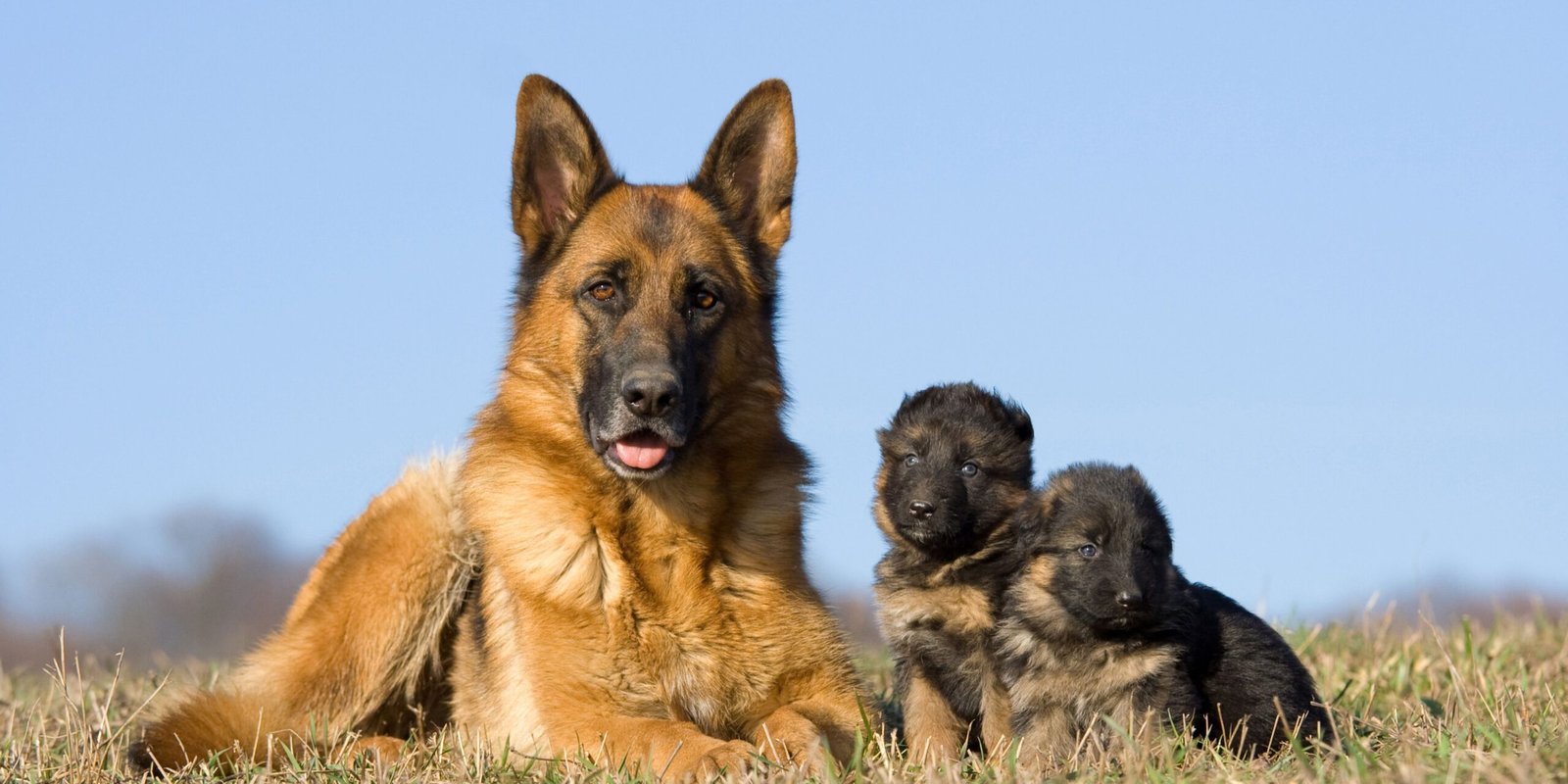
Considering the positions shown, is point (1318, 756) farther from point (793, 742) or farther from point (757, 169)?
point (757, 169)

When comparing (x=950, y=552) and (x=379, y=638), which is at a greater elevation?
(x=950, y=552)

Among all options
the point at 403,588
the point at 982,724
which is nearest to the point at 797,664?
the point at 982,724

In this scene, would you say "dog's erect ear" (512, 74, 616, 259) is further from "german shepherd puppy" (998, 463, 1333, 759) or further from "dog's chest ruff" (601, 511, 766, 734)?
"german shepherd puppy" (998, 463, 1333, 759)

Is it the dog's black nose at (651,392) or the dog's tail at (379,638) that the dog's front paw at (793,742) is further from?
the dog's tail at (379,638)

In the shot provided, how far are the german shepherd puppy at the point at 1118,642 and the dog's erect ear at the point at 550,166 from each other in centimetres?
246

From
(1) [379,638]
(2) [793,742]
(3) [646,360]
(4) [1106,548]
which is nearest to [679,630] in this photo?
(2) [793,742]

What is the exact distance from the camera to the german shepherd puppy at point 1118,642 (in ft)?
17.7

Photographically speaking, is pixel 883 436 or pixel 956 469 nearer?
pixel 956 469

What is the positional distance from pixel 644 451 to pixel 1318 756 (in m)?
2.73

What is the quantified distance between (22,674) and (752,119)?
23.0 feet

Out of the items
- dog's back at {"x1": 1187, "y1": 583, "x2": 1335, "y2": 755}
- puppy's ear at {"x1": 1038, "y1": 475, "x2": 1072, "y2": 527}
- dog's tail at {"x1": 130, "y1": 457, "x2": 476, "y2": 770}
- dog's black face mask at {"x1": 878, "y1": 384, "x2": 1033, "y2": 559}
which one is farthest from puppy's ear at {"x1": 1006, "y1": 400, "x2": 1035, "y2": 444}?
dog's tail at {"x1": 130, "y1": 457, "x2": 476, "y2": 770}

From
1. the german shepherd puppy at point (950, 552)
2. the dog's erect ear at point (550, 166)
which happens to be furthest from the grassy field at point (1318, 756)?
the dog's erect ear at point (550, 166)

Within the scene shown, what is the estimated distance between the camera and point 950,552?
607 centimetres

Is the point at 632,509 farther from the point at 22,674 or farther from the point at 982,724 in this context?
the point at 22,674
